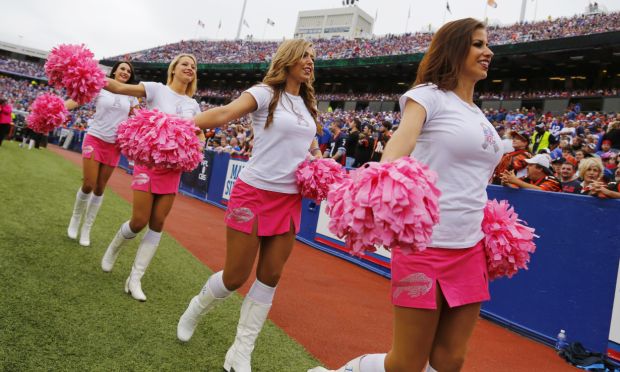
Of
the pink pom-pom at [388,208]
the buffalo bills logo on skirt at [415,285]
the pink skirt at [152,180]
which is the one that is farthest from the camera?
the pink skirt at [152,180]

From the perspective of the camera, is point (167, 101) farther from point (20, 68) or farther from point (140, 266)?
point (20, 68)

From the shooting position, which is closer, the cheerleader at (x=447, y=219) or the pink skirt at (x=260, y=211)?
the cheerleader at (x=447, y=219)

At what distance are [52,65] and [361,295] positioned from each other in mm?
4084

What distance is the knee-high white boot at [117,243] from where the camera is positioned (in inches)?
148

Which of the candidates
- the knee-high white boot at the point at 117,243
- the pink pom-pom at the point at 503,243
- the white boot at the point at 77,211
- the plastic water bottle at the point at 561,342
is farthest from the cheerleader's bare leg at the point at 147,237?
the plastic water bottle at the point at 561,342

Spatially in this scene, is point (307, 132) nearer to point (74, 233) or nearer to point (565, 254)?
point (565, 254)

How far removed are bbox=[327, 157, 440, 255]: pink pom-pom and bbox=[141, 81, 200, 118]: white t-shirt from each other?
2544mm

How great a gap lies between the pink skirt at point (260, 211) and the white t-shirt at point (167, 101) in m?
1.33

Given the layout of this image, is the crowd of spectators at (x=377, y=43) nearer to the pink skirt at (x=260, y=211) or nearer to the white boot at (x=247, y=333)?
the pink skirt at (x=260, y=211)

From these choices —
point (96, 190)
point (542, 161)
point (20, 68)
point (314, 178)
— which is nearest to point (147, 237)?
point (96, 190)

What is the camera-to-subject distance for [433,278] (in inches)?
66.4

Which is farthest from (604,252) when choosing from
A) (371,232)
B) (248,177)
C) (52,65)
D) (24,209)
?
(24,209)

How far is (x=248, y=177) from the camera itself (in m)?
2.58

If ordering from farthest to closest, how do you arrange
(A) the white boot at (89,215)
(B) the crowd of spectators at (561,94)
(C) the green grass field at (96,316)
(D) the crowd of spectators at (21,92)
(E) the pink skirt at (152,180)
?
(D) the crowd of spectators at (21,92) → (B) the crowd of spectators at (561,94) → (A) the white boot at (89,215) → (E) the pink skirt at (152,180) → (C) the green grass field at (96,316)
